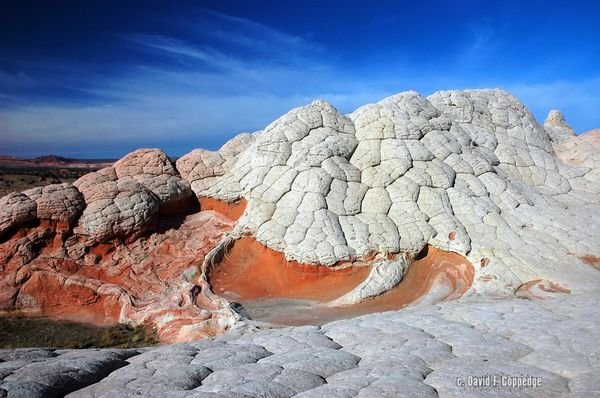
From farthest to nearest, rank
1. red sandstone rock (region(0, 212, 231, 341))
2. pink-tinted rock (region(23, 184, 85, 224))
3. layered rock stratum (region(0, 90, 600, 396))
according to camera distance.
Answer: pink-tinted rock (region(23, 184, 85, 224))
red sandstone rock (region(0, 212, 231, 341))
layered rock stratum (region(0, 90, 600, 396))

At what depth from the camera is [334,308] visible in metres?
9.48

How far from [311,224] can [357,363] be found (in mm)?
6106

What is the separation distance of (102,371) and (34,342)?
6.13 metres

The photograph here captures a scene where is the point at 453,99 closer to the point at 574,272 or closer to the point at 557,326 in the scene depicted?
the point at 574,272

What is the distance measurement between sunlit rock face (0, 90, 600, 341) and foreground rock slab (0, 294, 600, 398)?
10.9 ft

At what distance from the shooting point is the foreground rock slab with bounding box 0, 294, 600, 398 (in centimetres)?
385

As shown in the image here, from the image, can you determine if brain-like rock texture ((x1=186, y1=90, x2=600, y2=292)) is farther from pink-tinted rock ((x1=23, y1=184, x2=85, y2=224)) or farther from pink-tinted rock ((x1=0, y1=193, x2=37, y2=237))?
pink-tinted rock ((x1=0, y1=193, x2=37, y2=237))

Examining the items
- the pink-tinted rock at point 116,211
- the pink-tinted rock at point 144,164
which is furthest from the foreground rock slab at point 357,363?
the pink-tinted rock at point 144,164

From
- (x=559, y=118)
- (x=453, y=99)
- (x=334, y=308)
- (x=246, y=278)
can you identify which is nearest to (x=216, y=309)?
(x=246, y=278)

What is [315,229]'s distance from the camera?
10680 millimetres

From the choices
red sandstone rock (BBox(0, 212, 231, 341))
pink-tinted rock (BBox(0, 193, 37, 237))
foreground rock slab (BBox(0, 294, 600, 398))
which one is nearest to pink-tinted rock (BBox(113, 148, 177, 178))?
red sandstone rock (BBox(0, 212, 231, 341))

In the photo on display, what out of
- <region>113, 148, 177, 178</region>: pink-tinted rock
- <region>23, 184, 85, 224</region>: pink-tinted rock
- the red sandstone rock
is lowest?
the red sandstone rock

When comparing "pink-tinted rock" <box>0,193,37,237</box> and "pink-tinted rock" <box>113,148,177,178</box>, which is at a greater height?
"pink-tinted rock" <box>113,148,177,178</box>

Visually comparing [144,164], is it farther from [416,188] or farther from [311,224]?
[416,188]
